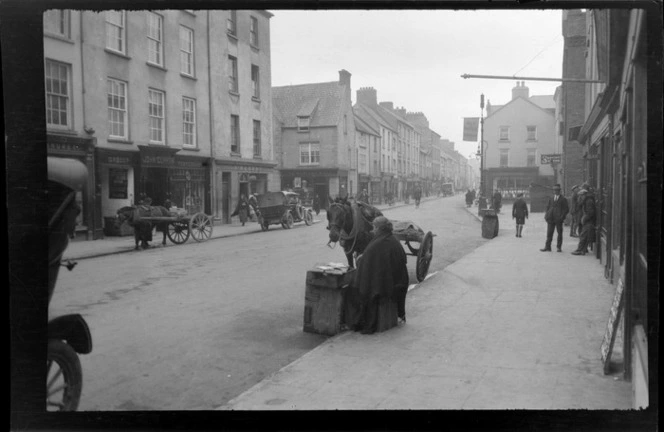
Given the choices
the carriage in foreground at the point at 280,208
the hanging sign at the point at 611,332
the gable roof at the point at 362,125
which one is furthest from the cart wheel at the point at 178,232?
the hanging sign at the point at 611,332

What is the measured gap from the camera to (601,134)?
11.3 m

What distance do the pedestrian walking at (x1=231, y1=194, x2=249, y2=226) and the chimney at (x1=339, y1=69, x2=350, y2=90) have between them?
6.17 ft

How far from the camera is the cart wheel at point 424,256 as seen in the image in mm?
8297

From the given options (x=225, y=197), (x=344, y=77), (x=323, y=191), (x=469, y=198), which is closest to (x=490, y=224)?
(x=469, y=198)

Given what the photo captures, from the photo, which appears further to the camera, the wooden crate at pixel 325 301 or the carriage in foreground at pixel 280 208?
the carriage in foreground at pixel 280 208

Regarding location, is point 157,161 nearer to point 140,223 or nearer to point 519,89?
point 140,223

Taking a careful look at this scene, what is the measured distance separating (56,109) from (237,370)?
309 centimetres

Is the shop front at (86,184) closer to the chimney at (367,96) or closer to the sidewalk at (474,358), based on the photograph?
the sidewalk at (474,358)

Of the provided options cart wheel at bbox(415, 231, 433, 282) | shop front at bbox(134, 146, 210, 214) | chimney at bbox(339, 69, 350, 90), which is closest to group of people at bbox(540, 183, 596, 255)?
cart wheel at bbox(415, 231, 433, 282)

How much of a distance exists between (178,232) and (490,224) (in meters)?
9.93

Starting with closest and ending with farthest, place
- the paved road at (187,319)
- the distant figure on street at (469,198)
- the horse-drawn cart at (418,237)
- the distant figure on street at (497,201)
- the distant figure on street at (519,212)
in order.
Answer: the paved road at (187,319), the horse-drawn cart at (418,237), the distant figure on street at (469,198), the distant figure on street at (519,212), the distant figure on street at (497,201)

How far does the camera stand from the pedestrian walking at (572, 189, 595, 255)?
1159 cm

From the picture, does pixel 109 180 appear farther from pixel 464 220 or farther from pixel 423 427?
pixel 464 220

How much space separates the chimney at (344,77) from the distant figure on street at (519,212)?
6.66 metres
